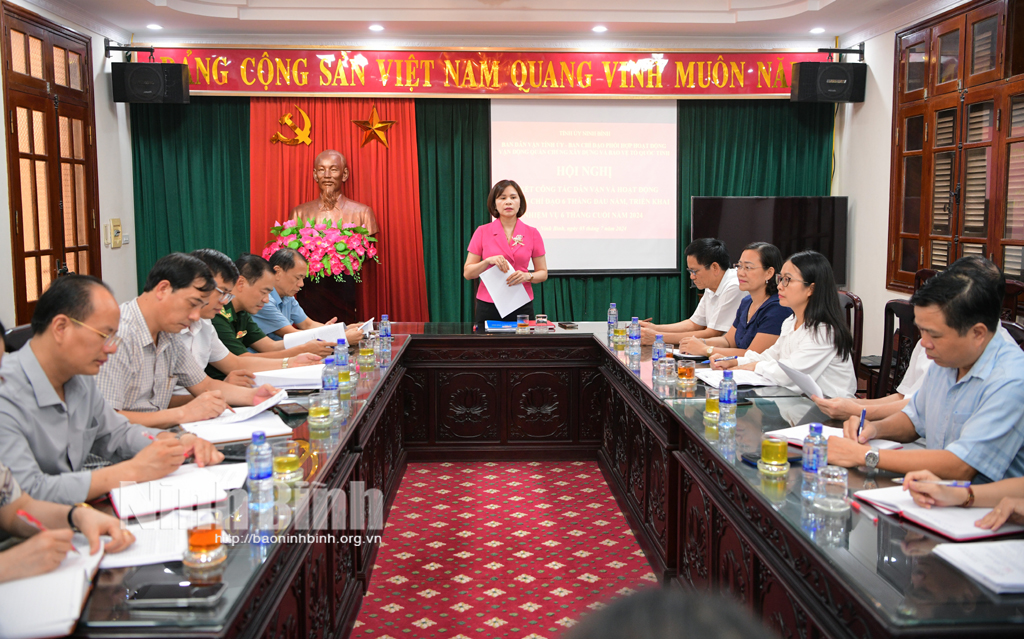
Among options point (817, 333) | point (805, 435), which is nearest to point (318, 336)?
point (817, 333)

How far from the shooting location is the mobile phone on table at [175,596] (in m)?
1.21

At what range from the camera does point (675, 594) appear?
413 millimetres

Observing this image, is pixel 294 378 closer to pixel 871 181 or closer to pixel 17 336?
pixel 17 336

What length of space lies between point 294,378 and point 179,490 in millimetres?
1121

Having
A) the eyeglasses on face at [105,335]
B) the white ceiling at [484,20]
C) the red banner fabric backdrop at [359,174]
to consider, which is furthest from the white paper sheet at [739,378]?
the red banner fabric backdrop at [359,174]

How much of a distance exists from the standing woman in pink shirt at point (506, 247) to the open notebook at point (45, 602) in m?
3.28

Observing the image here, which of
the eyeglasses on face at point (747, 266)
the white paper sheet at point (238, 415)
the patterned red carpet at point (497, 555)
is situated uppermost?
the eyeglasses on face at point (747, 266)

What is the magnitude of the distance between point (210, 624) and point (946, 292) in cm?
166

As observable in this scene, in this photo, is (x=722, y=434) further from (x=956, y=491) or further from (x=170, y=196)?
(x=170, y=196)

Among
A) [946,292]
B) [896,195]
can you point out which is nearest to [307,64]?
[896,195]

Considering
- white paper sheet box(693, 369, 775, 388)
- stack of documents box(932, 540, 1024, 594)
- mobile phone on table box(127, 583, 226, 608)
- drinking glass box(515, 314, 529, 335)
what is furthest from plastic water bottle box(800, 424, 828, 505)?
drinking glass box(515, 314, 529, 335)

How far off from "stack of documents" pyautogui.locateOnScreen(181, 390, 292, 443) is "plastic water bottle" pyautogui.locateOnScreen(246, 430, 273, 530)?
318 millimetres

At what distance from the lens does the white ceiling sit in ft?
17.5

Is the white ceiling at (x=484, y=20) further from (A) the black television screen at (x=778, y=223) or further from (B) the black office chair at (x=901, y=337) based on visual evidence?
(B) the black office chair at (x=901, y=337)
